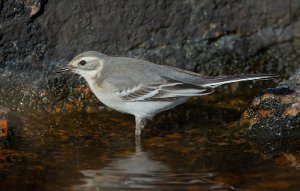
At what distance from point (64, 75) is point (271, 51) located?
329 centimetres

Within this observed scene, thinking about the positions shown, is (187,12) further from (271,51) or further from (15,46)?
(15,46)

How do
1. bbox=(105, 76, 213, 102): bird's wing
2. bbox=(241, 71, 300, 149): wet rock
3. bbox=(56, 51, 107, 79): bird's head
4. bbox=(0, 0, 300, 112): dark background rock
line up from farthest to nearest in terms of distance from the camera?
bbox=(0, 0, 300, 112): dark background rock → bbox=(56, 51, 107, 79): bird's head → bbox=(241, 71, 300, 149): wet rock → bbox=(105, 76, 213, 102): bird's wing

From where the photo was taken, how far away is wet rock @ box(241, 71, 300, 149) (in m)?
9.34

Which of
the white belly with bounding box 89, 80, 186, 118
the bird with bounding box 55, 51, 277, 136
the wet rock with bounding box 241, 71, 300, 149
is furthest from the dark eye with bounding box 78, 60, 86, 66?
the wet rock with bounding box 241, 71, 300, 149

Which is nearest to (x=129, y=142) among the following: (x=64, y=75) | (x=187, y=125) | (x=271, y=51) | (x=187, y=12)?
(x=187, y=125)

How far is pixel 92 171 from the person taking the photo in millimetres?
8141

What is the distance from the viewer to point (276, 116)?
9.47m

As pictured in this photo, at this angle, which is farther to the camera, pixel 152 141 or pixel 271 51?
pixel 271 51

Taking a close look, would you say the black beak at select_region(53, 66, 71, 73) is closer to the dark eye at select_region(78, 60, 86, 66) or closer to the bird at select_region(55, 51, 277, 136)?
the bird at select_region(55, 51, 277, 136)

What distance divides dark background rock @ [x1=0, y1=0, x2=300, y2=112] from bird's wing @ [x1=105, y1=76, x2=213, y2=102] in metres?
1.40

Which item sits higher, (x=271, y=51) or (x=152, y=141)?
(x=271, y=51)

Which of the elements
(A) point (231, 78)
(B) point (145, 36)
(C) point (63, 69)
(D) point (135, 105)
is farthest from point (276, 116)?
(C) point (63, 69)

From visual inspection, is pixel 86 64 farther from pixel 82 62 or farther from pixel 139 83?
pixel 139 83

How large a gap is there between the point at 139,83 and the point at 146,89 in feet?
0.40
